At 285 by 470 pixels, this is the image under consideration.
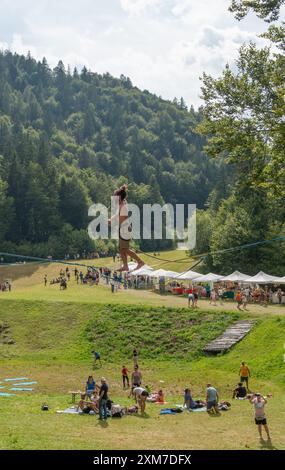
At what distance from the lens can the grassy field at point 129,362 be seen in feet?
73.7

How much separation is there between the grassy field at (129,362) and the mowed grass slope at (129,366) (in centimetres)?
5

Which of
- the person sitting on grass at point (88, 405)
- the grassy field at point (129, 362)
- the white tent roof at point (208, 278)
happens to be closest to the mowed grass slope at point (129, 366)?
the grassy field at point (129, 362)

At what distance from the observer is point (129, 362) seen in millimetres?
40812

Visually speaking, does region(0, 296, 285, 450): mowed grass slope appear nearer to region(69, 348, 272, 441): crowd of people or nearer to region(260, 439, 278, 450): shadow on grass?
region(260, 439, 278, 450): shadow on grass

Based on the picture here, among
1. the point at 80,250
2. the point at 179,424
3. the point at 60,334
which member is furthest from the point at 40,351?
the point at 80,250

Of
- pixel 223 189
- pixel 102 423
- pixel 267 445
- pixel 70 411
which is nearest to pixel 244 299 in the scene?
pixel 70 411

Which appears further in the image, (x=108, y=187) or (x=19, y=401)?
(x=108, y=187)

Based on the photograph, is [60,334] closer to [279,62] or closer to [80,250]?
[279,62]

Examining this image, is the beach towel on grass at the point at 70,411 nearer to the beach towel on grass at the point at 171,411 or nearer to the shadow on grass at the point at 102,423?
the shadow on grass at the point at 102,423

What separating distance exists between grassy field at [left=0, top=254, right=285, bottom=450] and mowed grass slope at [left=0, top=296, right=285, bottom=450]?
1.9 inches

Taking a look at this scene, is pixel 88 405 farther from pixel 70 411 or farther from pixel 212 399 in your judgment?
pixel 212 399

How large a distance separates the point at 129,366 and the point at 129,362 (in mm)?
1001
